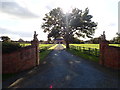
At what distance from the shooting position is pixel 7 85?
19.8 ft

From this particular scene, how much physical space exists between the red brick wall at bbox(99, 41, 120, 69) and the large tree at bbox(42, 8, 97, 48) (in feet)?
74.8

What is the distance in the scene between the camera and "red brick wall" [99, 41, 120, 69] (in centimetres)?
955

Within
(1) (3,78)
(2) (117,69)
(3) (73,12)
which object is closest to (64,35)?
(3) (73,12)

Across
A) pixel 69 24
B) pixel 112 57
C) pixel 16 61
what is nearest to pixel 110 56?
pixel 112 57

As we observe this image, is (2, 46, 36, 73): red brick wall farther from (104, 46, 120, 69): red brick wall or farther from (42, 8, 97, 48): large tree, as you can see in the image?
(42, 8, 97, 48): large tree

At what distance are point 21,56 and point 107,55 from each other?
7.64 meters

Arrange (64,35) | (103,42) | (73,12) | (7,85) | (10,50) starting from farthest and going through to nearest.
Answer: (64,35)
(73,12)
(103,42)
(10,50)
(7,85)

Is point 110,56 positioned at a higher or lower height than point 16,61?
higher

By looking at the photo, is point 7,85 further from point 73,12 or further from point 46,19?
point 46,19

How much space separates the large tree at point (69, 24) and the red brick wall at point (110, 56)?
22787 millimetres

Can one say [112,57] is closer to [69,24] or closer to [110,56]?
[110,56]

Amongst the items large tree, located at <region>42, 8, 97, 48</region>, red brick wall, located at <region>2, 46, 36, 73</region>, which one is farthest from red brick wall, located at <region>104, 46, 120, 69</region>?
large tree, located at <region>42, 8, 97, 48</region>

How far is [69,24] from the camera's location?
116ft

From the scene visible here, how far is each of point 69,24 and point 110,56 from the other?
25999mm
